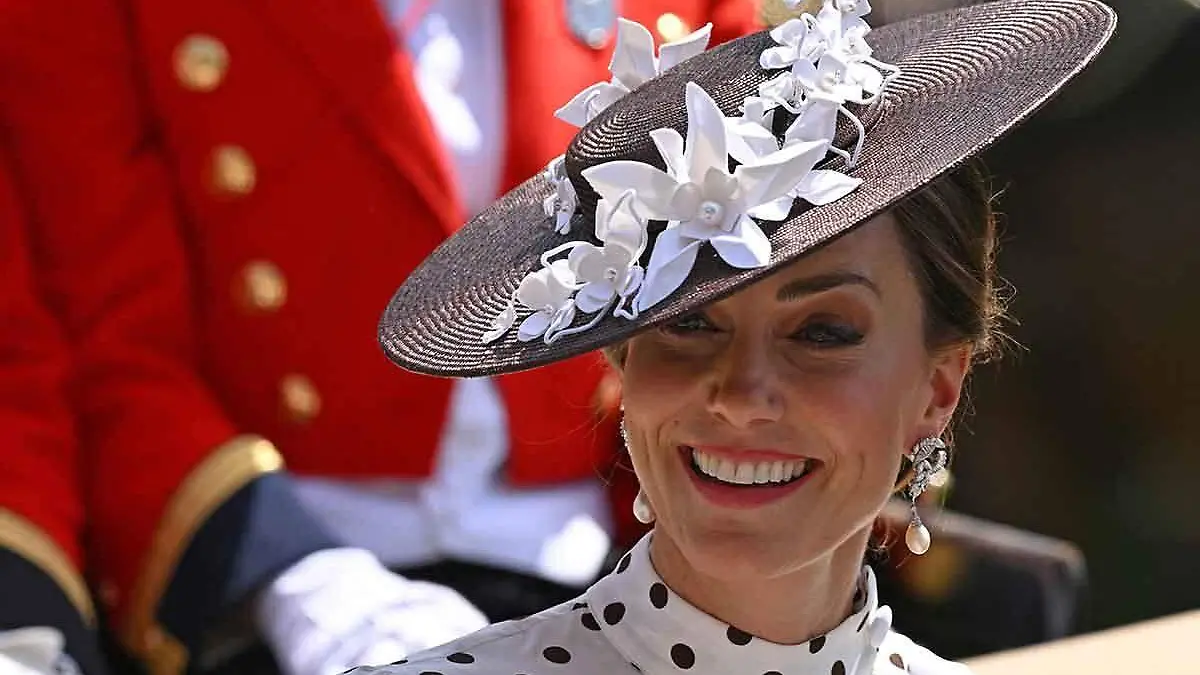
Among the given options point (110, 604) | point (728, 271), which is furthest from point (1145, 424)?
point (728, 271)

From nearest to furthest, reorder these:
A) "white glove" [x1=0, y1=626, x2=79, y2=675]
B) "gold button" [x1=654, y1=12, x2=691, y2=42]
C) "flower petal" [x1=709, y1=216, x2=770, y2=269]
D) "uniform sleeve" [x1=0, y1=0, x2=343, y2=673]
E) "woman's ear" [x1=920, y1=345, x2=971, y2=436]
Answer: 1. "flower petal" [x1=709, y1=216, x2=770, y2=269]
2. "woman's ear" [x1=920, y1=345, x2=971, y2=436]
3. "white glove" [x1=0, y1=626, x2=79, y2=675]
4. "uniform sleeve" [x1=0, y1=0, x2=343, y2=673]
5. "gold button" [x1=654, y1=12, x2=691, y2=42]

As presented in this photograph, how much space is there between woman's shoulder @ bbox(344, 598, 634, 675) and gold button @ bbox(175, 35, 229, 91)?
2.05 feet

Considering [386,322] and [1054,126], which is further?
[1054,126]

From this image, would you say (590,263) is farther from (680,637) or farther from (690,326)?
(680,637)

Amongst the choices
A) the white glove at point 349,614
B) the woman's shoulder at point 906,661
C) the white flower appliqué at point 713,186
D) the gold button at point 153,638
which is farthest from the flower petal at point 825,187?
the gold button at point 153,638

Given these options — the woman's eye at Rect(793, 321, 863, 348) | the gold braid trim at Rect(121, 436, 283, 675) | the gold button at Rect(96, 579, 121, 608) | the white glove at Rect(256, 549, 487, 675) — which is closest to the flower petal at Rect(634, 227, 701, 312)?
the woman's eye at Rect(793, 321, 863, 348)

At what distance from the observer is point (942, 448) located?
106cm

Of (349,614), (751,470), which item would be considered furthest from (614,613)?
(349,614)

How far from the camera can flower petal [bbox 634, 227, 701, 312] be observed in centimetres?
82

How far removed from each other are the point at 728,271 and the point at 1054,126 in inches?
51.5

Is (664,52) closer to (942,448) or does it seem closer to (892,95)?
(892,95)

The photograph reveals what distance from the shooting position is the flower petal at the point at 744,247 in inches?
31.6

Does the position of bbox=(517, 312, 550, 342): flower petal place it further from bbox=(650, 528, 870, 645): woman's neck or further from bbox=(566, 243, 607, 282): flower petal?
bbox=(650, 528, 870, 645): woman's neck

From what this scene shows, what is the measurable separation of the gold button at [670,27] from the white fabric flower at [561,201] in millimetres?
540
